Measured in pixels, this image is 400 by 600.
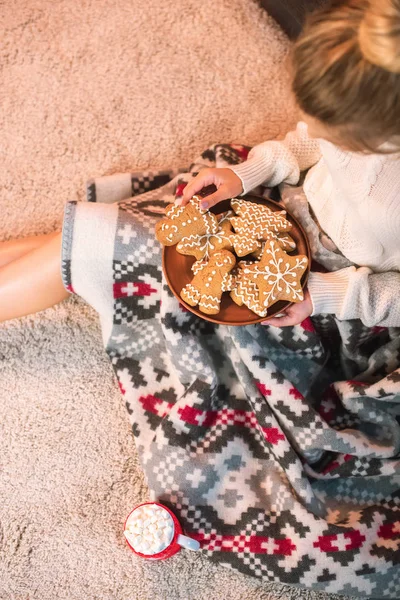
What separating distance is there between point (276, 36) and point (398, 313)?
78 centimetres

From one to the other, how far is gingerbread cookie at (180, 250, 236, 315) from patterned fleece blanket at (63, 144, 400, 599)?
102mm

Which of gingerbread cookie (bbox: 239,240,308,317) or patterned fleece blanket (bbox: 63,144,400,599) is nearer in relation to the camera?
gingerbread cookie (bbox: 239,240,308,317)

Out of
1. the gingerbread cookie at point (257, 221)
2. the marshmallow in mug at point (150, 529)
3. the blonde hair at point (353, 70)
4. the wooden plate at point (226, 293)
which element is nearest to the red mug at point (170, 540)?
the marshmallow in mug at point (150, 529)

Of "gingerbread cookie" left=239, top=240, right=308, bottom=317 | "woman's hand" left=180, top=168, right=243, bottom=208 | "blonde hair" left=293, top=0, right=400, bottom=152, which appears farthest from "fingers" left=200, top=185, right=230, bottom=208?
"blonde hair" left=293, top=0, right=400, bottom=152

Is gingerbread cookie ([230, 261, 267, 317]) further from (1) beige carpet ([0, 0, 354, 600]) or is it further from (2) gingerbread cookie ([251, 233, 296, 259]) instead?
(1) beige carpet ([0, 0, 354, 600])

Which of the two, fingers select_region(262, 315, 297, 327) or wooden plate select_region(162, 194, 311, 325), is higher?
wooden plate select_region(162, 194, 311, 325)

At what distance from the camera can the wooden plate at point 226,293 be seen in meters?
0.78

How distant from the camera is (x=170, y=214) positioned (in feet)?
2.59

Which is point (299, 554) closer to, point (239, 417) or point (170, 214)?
point (239, 417)

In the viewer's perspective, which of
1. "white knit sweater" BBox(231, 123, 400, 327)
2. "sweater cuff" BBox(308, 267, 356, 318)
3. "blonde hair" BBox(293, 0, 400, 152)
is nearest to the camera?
"blonde hair" BBox(293, 0, 400, 152)

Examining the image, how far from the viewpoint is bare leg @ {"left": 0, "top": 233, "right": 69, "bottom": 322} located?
920 millimetres

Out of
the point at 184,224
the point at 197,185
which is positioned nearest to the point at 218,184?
the point at 197,185

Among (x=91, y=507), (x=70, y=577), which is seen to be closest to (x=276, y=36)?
(x=91, y=507)

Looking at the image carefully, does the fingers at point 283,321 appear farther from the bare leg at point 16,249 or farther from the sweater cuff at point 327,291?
the bare leg at point 16,249
